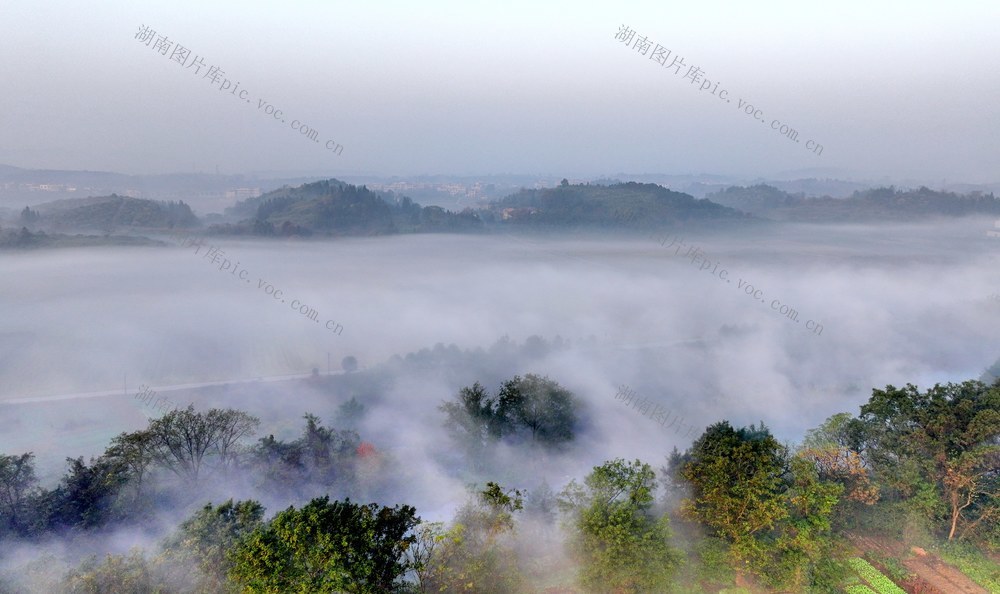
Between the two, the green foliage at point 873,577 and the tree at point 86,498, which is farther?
the tree at point 86,498

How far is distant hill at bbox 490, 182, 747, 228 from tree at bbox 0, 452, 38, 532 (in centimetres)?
13726

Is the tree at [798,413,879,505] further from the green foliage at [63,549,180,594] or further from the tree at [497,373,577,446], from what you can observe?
the green foliage at [63,549,180,594]

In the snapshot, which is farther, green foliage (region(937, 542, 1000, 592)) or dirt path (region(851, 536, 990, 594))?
green foliage (region(937, 542, 1000, 592))

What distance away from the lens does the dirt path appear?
73.5 ft

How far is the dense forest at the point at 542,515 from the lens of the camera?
17.1 m

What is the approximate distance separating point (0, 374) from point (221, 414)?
43823 mm

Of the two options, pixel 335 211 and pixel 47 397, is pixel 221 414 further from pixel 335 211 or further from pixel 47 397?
pixel 335 211

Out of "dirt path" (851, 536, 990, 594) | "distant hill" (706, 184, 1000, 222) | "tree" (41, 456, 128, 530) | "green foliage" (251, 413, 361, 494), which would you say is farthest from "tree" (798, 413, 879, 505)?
"distant hill" (706, 184, 1000, 222)

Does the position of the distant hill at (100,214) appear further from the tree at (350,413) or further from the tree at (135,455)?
the tree at (135,455)

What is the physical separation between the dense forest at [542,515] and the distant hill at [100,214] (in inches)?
3586

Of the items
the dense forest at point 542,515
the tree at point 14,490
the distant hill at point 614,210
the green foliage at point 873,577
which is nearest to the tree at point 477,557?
the dense forest at point 542,515

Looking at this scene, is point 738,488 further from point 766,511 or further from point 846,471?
point 846,471

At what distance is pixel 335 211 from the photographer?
13375 centimetres

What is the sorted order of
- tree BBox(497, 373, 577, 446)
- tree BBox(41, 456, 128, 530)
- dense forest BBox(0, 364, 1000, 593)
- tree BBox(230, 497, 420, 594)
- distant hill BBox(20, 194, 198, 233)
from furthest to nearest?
distant hill BBox(20, 194, 198, 233), tree BBox(497, 373, 577, 446), tree BBox(41, 456, 128, 530), dense forest BBox(0, 364, 1000, 593), tree BBox(230, 497, 420, 594)
